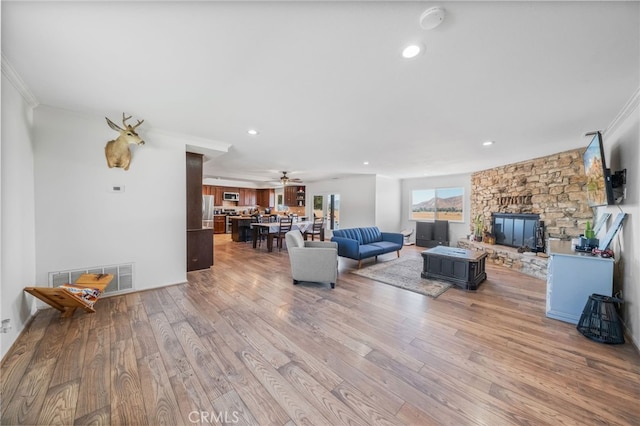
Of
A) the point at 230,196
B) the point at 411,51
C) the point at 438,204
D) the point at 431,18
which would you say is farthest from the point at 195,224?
the point at 438,204

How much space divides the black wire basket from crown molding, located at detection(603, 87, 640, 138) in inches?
77.3

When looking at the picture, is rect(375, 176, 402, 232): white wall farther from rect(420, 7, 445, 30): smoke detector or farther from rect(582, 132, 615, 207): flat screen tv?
rect(420, 7, 445, 30): smoke detector

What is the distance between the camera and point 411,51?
1570 millimetres

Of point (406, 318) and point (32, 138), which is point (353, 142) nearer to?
point (406, 318)

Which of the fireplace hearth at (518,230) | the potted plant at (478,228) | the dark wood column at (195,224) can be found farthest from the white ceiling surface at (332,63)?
the potted plant at (478,228)

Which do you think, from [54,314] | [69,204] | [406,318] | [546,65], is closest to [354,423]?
[406,318]

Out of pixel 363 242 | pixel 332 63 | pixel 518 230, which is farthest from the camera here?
pixel 363 242

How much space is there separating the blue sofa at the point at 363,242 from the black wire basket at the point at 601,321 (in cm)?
298

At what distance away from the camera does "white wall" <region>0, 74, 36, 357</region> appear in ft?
6.40

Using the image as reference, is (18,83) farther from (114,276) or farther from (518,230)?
(518,230)

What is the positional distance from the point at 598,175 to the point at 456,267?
2.02 m

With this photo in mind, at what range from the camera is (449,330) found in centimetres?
236

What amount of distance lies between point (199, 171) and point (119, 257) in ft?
6.17

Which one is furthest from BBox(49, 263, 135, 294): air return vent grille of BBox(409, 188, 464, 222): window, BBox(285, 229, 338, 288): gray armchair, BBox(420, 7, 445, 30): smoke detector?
BBox(409, 188, 464, 222): window
